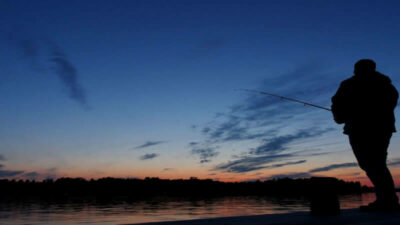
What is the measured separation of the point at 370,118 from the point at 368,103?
0.87ft

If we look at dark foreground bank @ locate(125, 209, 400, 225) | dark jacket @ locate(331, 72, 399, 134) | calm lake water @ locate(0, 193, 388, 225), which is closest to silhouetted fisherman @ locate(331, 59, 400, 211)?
dark jacket @ locate(331, 72, 399, 134)

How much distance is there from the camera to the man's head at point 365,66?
5.59 meters

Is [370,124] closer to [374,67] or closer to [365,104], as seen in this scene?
[365,104]

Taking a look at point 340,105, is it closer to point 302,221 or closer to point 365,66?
point 365,66

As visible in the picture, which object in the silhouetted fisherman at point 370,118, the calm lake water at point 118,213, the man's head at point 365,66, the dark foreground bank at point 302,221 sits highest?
the man's head at point 365,66

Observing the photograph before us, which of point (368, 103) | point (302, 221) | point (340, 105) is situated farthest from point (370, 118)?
point (302, 221)

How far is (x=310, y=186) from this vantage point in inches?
199

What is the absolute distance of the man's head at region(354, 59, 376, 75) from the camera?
559 cm

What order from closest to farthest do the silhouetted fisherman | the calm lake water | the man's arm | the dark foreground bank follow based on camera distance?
the dark foreground bank < the silhouetted fisherman < the man's arm < the calm lake water

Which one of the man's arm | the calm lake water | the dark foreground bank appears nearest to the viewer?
the dark foreground bank

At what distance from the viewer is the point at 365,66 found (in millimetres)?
5617

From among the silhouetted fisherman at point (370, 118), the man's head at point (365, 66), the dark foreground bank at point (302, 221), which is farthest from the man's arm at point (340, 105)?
the dark foreground bank at point (302, 221)

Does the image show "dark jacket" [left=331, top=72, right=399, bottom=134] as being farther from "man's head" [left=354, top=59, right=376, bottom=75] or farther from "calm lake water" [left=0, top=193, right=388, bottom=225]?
"calm lake water" [left=0, top=193, right=388, bottom=225]

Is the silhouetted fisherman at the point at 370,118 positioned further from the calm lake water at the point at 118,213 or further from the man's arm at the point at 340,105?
the calm lake water at the point at 118,213
